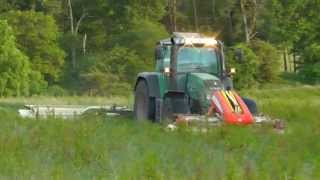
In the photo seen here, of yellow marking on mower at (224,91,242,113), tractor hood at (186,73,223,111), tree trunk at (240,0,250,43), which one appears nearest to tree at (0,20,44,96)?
tree trunk at (240,0,250,43)

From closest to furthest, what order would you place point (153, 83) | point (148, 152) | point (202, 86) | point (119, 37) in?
point (148, 152)
point (202, 86)
point (153, 83)
point (119, 37)

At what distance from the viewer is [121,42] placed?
5938 centimetres

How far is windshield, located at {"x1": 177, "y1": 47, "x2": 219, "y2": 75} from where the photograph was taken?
55.6 feet

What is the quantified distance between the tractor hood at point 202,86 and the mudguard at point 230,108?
0.25m

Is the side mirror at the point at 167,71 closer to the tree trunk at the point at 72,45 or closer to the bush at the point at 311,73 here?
the bush at the point at 311,73

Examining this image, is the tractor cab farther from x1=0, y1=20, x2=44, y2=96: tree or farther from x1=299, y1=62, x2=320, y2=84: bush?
x1=299, y1=62, x2=320, y2=84: bush

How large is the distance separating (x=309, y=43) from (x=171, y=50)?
4057 cm

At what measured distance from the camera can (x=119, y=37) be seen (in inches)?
2370

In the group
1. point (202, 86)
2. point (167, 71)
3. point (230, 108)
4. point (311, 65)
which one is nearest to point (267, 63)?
point (311, 65)

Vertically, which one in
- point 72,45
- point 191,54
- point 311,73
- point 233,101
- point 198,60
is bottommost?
point 311,73

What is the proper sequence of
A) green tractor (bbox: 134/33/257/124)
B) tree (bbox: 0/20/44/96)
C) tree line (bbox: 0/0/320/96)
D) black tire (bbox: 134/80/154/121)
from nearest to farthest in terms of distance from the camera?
green tractor (bbox: 134/33/257/124) < black tire (bbox: 134/80/154/121) < tree (bbox: 0/20/44/96) < tree line (bbox: 0/0/320/96)

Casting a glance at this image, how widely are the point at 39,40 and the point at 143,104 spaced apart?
39.8m

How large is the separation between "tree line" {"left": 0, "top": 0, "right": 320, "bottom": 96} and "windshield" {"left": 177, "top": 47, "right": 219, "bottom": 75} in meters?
26.6

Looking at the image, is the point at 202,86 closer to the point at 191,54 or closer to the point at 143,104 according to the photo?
the point at 191,54
